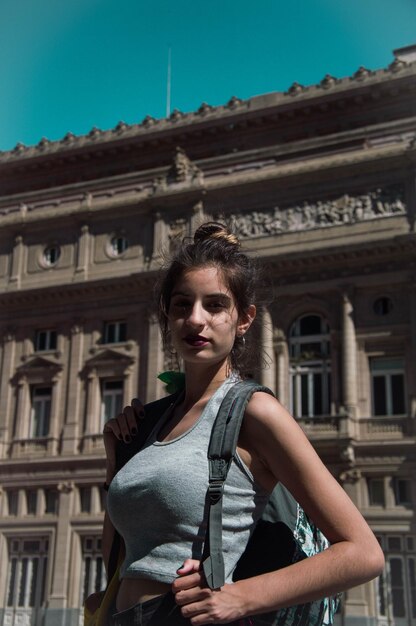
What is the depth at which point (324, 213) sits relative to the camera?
30.0 metres

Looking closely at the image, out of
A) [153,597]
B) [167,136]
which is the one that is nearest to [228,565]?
[153,597]

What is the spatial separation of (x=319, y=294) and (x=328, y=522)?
1055 inches

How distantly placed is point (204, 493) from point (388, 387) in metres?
25.9

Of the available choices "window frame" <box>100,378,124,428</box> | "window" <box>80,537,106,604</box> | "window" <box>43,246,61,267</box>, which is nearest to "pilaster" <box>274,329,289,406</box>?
"window frame" <box>100,378,124,428</box>

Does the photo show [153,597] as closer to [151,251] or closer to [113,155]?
[151,251]

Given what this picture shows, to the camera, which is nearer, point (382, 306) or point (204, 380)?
point (204, 380)

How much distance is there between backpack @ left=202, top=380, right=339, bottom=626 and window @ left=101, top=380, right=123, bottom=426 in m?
29.2

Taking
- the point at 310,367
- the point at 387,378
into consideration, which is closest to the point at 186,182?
the point at 310,367

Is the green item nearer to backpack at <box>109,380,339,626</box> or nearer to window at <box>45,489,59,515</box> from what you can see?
backpack at <box>109,380,339,626</box>

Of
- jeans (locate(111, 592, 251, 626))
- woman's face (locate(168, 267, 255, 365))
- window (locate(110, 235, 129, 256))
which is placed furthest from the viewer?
window (locate(110, 235, 129, 256))

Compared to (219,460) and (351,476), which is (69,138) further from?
(219,460)

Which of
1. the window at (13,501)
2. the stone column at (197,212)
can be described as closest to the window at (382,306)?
the stone column at (197,212)

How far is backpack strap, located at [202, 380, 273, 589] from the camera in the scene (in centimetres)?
230

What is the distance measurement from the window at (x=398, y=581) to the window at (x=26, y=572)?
12.6 meters
